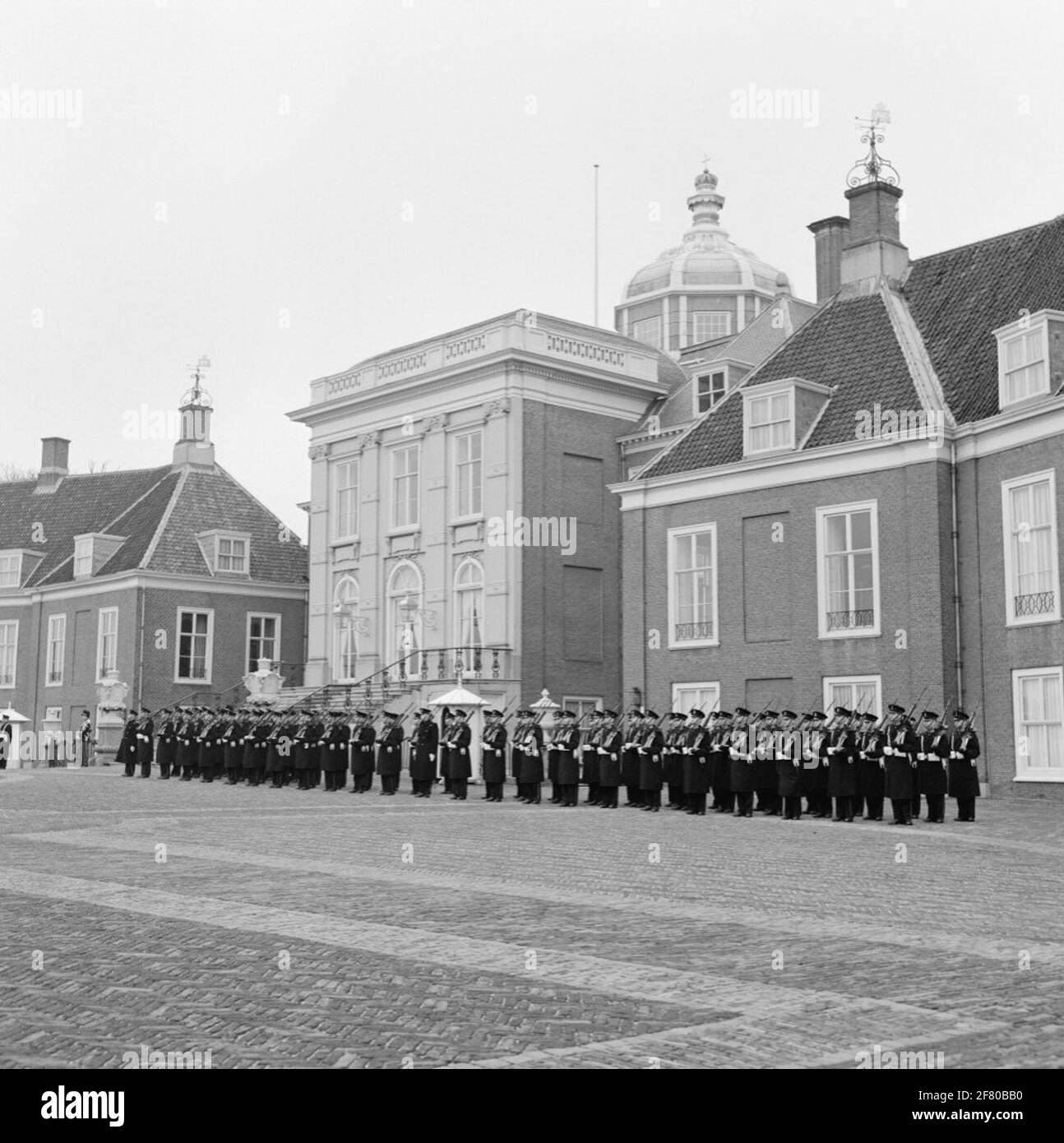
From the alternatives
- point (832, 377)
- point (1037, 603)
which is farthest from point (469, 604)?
point (1037, 603)

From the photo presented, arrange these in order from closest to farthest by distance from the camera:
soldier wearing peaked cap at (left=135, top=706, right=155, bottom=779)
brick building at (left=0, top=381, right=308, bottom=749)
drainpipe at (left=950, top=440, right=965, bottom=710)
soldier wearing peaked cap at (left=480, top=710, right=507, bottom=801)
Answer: soldier wearing peaked cap at (left=480, top=710, right=507, bottom=801) < drainpipe at (left=950, top=440, right=965, bottom=710) < soldier wearing peaked cap at (left=135, top=706, right=155, bottom=779) < brick building at (left=0, top=381, right=308, bottom=749)

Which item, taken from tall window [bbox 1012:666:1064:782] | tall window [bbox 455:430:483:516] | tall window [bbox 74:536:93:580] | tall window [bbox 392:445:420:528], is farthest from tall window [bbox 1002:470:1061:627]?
tall window [bbox 74:536:93:580]

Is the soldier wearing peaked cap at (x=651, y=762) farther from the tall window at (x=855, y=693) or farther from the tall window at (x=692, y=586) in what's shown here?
the tall window at (x=692, y=586)

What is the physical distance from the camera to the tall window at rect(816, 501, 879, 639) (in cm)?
2766

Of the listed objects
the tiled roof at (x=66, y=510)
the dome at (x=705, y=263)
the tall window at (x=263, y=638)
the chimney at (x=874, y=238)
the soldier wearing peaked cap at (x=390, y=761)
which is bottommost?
the soldier wearing peaked cap at (x=390, y=761)

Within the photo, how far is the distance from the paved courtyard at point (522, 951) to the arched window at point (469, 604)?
67.8 ft

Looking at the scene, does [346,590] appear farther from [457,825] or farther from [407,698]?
[457,825]

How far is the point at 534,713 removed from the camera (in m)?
25.1

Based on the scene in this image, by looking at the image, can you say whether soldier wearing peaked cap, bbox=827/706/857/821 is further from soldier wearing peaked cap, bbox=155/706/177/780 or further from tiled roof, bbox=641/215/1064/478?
soldier wearing peaked cap, bbox=155/706/177/780

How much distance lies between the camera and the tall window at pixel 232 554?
1909 inches

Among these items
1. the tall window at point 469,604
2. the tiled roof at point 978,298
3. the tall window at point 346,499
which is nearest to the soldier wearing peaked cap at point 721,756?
the tiled roof at point 978,298

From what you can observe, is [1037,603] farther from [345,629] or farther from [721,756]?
[345,629]

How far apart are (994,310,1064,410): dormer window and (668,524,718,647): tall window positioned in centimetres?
733

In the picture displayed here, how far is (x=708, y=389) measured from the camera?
123 ft
